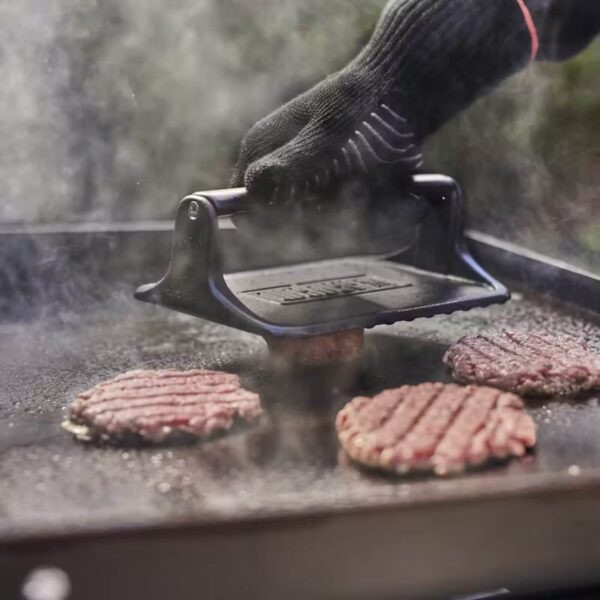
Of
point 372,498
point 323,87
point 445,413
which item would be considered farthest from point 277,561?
point 323,87

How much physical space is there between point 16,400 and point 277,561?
837mm

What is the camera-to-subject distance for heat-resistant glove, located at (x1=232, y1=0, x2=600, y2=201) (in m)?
2.22

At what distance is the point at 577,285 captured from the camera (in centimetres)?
271

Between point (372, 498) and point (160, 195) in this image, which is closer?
point (372, 498)

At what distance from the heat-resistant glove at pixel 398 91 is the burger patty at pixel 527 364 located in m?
0.56

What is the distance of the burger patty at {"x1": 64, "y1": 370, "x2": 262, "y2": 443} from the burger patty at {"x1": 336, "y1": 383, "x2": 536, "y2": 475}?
0.78 feet

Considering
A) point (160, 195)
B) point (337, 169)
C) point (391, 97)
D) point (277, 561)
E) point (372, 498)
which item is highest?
point (391, 97)

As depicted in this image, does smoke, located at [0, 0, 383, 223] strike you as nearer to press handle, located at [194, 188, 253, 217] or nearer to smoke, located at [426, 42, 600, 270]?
press handle, located at [194, 188, 253, 217]

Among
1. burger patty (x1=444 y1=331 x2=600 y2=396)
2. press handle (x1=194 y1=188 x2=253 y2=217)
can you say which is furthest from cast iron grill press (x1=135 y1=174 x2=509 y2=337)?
burger patty (x1=444 y1=331 x2=600 y2=396)

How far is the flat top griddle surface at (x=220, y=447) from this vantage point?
4.71ft

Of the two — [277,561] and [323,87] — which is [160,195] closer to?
[323,87]

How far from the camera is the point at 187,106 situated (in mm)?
2816

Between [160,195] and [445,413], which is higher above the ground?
[160,195]

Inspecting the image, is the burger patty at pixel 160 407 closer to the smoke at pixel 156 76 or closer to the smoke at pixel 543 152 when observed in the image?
the smoke at pixel 156 76
